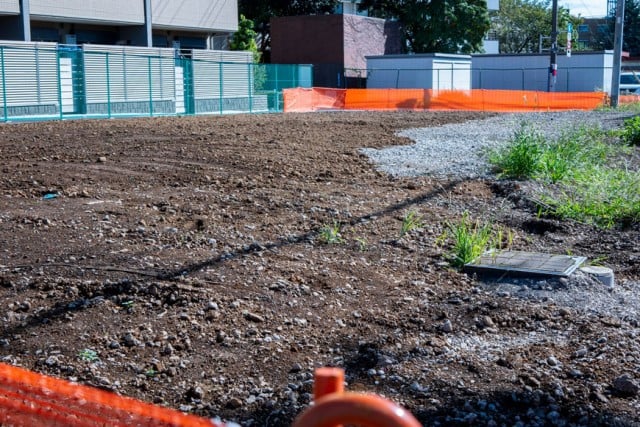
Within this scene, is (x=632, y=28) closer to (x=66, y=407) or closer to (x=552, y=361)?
(x=552, y=361)

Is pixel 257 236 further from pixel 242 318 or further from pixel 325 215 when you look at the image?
pixel 242 318

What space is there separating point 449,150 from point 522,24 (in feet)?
242

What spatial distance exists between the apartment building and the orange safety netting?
18.8 feet

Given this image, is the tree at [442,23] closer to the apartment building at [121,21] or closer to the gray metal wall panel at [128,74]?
the apartment building at [121,21]

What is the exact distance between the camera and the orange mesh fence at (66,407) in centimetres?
292

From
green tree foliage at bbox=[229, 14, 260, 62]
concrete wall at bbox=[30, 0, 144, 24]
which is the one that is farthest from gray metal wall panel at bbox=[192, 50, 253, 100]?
green tree foliage at bbox=[229, 14, 260, 62]

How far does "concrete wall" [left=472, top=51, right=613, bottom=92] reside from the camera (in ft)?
173

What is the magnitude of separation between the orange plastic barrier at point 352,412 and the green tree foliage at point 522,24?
85.0 meters

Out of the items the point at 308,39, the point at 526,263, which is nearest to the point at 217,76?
the point at 308,39

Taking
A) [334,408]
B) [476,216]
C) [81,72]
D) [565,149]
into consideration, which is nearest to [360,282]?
[476,216]

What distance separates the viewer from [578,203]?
10523 mm

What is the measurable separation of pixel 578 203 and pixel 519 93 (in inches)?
1228

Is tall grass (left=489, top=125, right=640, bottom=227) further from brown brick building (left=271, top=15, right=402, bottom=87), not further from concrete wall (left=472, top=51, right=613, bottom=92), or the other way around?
concrete wall (left=472, top=51, right=613, bottom=92)

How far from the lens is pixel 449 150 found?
17.0m
